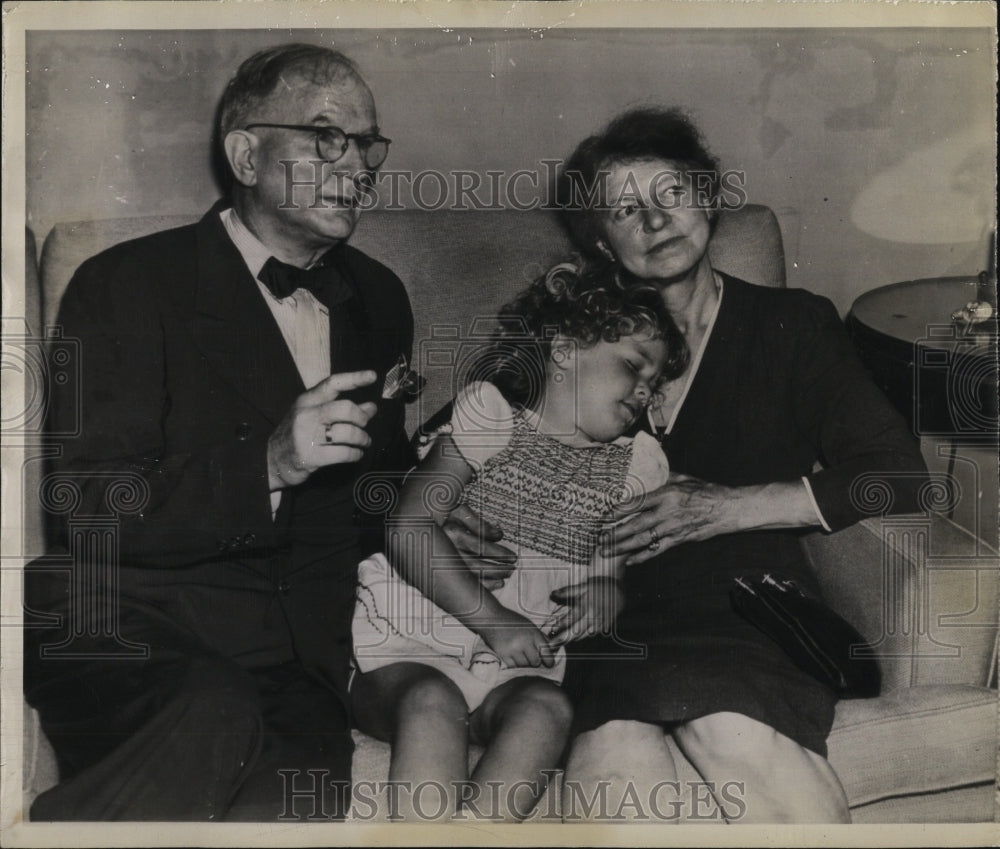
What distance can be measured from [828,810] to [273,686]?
142cm

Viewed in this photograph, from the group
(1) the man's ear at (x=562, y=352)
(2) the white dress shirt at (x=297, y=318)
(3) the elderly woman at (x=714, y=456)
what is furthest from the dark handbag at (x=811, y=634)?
(2) the white dress shirt at (x=297, y=318)

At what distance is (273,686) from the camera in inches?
105

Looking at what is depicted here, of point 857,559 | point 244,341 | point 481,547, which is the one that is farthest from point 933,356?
point 244,341

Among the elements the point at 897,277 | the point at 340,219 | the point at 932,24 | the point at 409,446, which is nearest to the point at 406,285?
the point at 340,219

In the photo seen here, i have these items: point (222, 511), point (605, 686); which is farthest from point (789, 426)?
point (222, 511)

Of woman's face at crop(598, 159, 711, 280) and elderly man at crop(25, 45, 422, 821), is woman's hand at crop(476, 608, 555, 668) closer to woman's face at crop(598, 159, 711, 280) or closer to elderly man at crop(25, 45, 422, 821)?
elderly man at crop(25, 45, 422, 821)

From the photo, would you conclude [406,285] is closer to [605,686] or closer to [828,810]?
[605,686]

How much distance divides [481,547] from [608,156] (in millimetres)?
1036

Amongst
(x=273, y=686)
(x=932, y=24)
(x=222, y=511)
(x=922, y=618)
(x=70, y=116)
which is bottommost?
(x=273, y=686)

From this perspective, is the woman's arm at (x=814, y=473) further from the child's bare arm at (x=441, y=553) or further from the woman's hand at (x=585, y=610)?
the child's bare arm at (x=441, y=553)

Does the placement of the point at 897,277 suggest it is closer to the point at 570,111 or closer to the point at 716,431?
the point at 716,431

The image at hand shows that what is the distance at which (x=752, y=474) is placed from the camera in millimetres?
2721

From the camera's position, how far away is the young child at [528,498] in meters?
2.66

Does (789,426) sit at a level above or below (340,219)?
below
